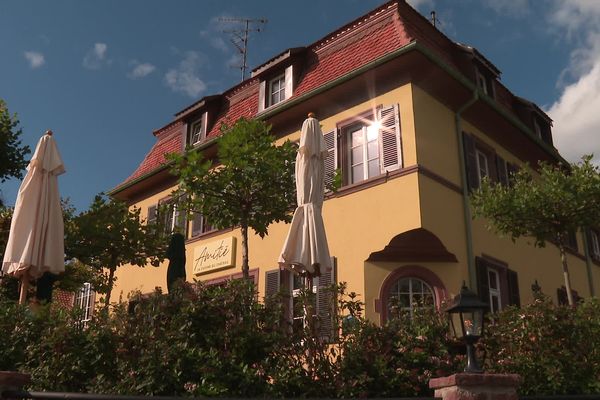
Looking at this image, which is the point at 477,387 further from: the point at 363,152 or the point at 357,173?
the point at 363,152

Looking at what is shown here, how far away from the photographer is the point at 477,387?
4355 millimetres

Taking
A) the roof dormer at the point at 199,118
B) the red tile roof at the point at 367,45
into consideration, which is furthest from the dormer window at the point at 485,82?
the roof dormer at the point at 199,118

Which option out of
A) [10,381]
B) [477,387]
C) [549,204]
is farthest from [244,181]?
[477,387]

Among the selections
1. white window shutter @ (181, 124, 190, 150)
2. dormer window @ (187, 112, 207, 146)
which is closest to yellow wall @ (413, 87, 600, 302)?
dormer window @ (187, 112, 207, 146)

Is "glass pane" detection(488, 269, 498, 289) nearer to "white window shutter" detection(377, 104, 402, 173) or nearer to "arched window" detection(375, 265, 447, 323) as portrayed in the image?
"arched window" detection(375, 265, 447, 323)

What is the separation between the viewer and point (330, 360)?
5.96 meters

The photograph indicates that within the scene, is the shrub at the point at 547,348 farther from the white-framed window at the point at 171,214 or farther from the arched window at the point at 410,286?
the white-framed window at the point at 171,214

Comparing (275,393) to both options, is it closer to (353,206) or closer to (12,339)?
(12,339)

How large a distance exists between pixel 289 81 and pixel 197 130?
4696 mm

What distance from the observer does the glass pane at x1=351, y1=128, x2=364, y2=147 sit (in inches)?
509

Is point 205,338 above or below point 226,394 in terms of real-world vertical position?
above

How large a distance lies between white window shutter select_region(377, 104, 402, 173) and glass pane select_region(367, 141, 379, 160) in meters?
0.19

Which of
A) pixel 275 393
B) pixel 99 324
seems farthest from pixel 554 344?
pixel 99 324

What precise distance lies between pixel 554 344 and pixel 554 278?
10.1m
